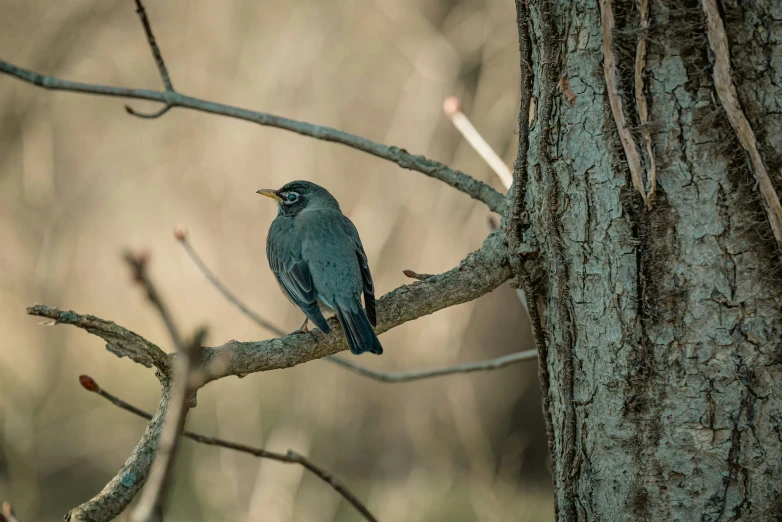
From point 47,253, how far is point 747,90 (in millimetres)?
7173

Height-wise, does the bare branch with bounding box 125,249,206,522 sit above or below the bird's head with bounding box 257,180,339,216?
below

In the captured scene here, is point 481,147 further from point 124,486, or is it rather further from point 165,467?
point 165,467

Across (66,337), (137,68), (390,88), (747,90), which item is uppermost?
(137,68)

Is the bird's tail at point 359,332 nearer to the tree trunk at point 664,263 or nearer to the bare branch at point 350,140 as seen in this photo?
the bare branch at point 350,140

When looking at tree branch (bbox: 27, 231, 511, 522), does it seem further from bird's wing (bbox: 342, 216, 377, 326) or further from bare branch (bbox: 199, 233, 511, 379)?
bird's wing (bbox: 342, 216, 377, 326)

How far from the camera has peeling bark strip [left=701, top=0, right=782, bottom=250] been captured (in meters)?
1.81

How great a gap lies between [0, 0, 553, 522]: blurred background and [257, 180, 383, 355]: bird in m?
3.12

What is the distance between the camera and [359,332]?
2908mm

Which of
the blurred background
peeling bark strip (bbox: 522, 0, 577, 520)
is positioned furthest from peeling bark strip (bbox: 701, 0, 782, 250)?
the blurred background

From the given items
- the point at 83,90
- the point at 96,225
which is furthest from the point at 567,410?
the point at 96,225

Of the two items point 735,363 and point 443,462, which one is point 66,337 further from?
point 735,363

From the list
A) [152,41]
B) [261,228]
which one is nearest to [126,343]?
[152,41]

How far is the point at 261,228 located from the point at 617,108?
6170 millimetres

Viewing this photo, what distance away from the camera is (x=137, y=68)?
7.66m
